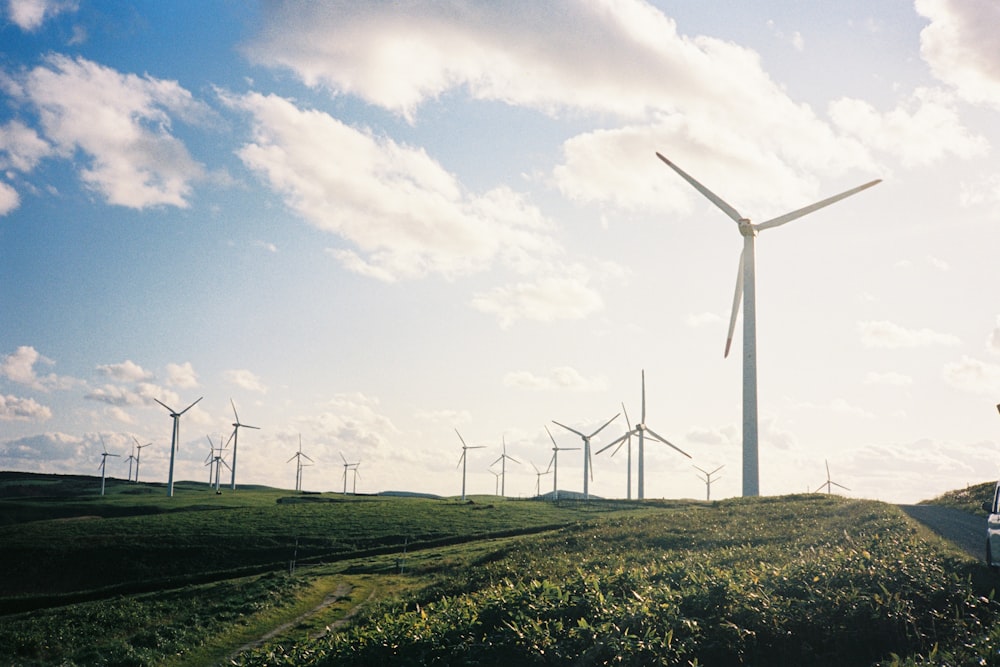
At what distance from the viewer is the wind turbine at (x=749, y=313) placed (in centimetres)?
7275

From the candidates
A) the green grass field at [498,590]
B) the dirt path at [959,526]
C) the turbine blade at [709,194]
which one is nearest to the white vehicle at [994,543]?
the green grass field at [498,590]

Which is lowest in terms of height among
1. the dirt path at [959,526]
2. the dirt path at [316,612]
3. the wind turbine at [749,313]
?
the dirt path at [316,612]

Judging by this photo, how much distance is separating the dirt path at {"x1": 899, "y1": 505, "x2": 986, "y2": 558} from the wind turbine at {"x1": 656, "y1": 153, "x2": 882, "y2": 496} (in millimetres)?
20027

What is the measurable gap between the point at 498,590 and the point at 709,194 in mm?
73939

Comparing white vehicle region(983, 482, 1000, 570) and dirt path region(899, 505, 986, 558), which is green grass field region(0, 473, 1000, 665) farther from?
dirt path region(899, 505, 986, 558)

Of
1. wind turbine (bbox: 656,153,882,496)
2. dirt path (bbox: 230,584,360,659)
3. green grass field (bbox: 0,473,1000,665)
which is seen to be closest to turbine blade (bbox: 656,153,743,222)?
wind turbine (bbox: 656,153,882,496)

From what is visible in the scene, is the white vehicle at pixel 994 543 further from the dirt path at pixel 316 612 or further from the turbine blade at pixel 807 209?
the turbine blade at pixel 807 209

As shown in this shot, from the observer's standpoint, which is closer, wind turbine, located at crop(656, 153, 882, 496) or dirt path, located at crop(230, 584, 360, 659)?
dirt path, located at crop(230, 584, 360, 659)

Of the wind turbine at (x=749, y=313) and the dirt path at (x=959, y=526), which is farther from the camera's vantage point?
the wind turbine at (x=749, y=313)

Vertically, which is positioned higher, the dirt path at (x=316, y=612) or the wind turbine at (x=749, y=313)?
the wind turbine at (x=749, y=313)

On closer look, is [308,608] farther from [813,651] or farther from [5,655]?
[813,651]

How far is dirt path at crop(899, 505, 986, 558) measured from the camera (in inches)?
1190

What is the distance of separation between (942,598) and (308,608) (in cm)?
4188

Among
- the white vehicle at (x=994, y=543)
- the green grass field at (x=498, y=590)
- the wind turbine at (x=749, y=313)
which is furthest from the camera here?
the wind turbine at (x=749, y=313)
